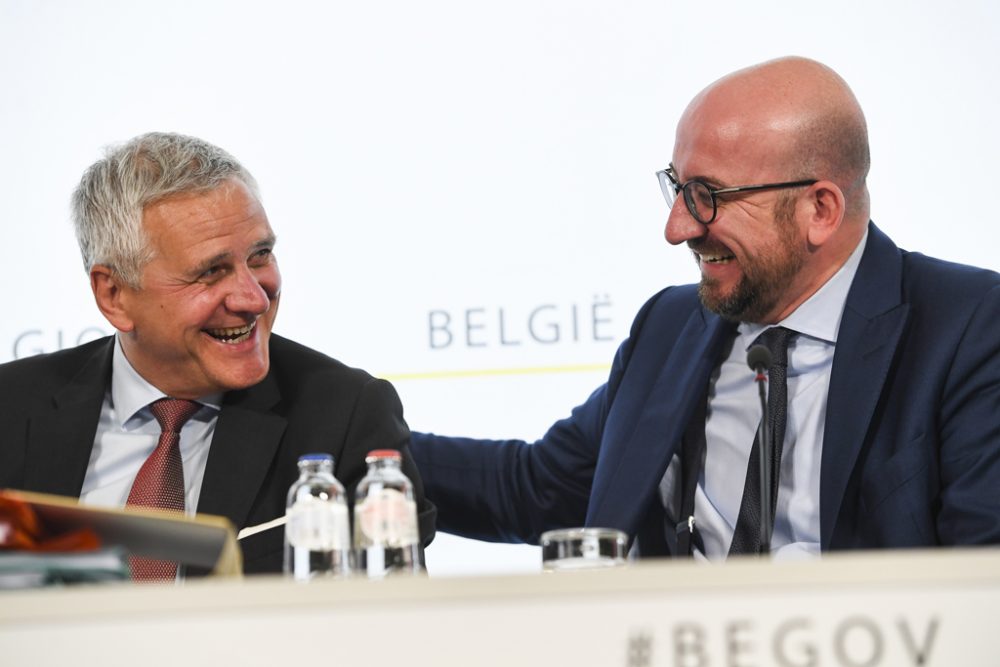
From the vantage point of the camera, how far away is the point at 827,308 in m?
2.52

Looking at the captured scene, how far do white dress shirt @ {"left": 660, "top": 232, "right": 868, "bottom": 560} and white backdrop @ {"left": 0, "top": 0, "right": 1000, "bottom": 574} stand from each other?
62 centimetres

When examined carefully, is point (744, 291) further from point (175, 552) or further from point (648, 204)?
point (175, 552)

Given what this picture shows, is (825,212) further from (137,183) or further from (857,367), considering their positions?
(137,183)

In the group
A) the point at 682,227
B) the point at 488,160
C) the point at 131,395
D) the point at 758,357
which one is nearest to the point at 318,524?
the point at 758,357

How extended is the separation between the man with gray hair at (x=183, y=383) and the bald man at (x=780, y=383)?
0.45m

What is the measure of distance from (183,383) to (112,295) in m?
0.22

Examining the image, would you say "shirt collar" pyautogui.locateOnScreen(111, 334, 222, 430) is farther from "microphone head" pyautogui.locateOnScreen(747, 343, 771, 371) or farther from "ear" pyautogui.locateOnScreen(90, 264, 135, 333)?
"microphone head" pyautogui.locateOnScreen(747, 343, 771, 371)

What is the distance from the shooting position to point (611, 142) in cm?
325

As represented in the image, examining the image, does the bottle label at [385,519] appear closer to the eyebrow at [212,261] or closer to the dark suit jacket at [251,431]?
the dark suit jacket at [251,431]

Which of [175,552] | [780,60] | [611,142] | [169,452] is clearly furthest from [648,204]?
[175,552]

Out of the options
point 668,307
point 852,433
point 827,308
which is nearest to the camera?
point 852,433

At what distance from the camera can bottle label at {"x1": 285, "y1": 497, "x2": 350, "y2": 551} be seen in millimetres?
1701

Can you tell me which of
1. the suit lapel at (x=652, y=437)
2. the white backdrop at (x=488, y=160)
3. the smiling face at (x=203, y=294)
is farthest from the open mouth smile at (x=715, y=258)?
the smiling face at (x=203, y=294)

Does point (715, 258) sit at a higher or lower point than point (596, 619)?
higher
